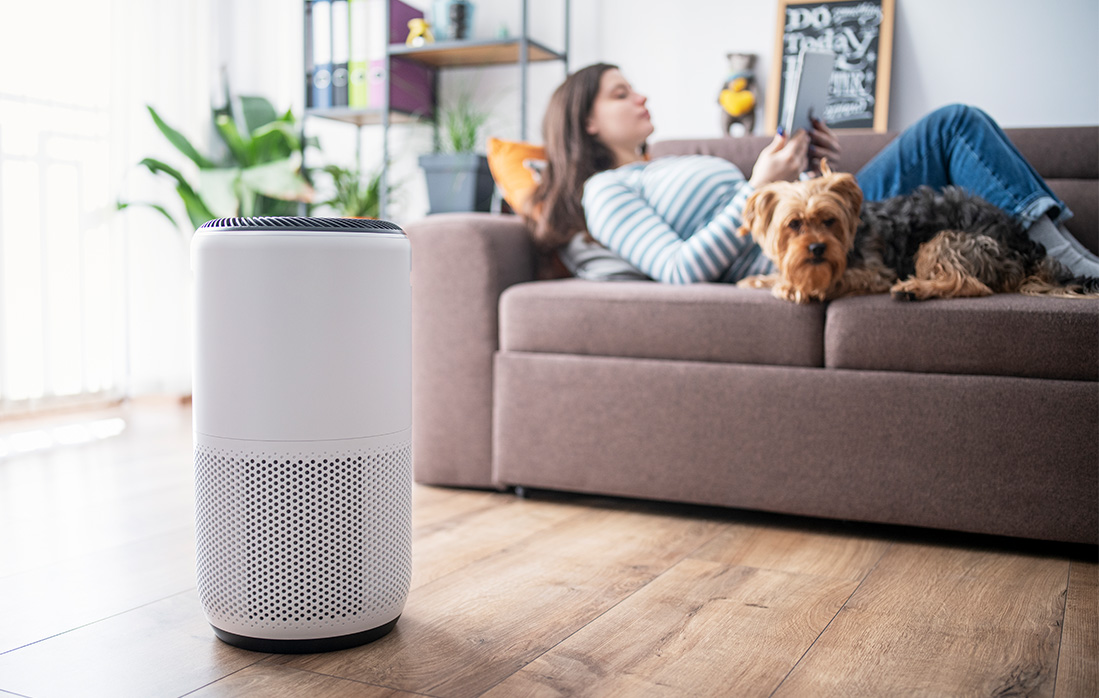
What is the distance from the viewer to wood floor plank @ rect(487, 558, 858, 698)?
1120 millimetres

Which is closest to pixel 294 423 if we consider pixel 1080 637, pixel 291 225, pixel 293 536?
pixel 293 536

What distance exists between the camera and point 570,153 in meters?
2.50

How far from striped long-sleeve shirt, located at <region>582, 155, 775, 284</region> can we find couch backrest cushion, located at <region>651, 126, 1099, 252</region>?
0.21 metres

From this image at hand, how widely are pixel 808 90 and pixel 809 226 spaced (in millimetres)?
367

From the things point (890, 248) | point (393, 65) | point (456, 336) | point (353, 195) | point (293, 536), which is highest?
point (393, 65)

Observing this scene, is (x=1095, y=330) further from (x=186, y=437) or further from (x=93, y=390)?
(x=93, y=390)

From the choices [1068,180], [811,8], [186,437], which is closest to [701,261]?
[1068,180]

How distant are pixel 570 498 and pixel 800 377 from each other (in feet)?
2.02

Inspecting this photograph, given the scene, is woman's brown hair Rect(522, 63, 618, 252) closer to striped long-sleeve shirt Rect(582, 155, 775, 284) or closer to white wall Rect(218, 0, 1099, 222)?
striped long-sleeve shirt Rect(582, 155, 775, 284)

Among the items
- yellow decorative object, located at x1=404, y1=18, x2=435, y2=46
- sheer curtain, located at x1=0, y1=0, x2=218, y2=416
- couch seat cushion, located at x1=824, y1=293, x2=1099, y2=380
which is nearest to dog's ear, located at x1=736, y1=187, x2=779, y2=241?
couch seat cushion, located at x1=824, y1=293, x2=1099, y2=380

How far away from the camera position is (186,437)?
9.24 ft

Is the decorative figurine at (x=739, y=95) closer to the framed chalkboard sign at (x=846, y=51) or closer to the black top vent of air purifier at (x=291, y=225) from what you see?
the framed chalkboard sign at (x=846, y=51)

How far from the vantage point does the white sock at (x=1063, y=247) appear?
1944mm

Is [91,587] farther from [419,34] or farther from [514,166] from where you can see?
[419,34]
